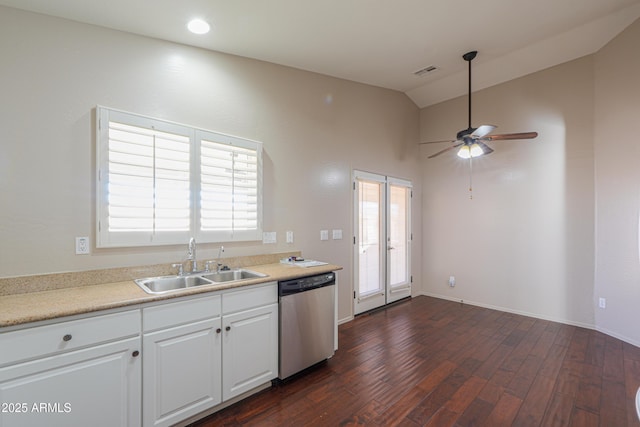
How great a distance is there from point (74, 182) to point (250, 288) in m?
1.49

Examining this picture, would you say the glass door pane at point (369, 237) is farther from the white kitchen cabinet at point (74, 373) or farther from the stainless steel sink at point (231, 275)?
the white kitchen cabinet at point (74, 373)

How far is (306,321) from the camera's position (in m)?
2.62

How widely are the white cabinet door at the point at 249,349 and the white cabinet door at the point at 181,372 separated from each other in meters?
0.07

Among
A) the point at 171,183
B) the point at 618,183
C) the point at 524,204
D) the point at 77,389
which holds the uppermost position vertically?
the point at 618,183

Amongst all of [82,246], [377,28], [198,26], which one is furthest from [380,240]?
[82,246]

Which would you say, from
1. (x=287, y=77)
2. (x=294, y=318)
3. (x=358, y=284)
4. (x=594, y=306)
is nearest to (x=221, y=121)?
(x=287, y=77)

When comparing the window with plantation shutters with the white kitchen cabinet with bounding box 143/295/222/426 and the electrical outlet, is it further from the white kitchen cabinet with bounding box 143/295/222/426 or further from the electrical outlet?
the white kitchen cabinet with bounding box 143/295/222/426

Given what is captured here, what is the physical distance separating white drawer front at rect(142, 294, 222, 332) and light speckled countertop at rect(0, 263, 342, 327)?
8cm

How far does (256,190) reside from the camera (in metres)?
3.02

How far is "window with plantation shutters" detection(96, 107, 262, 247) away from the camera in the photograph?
2186mm

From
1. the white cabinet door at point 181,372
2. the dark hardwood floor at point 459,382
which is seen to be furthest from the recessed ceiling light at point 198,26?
the dark hardwood floor at point 459,382

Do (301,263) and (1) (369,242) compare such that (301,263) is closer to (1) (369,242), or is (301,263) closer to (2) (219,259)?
(2) (219,259)

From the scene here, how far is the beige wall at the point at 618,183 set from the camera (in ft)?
10.5

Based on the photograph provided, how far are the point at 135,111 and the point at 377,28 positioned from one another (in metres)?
2.31
